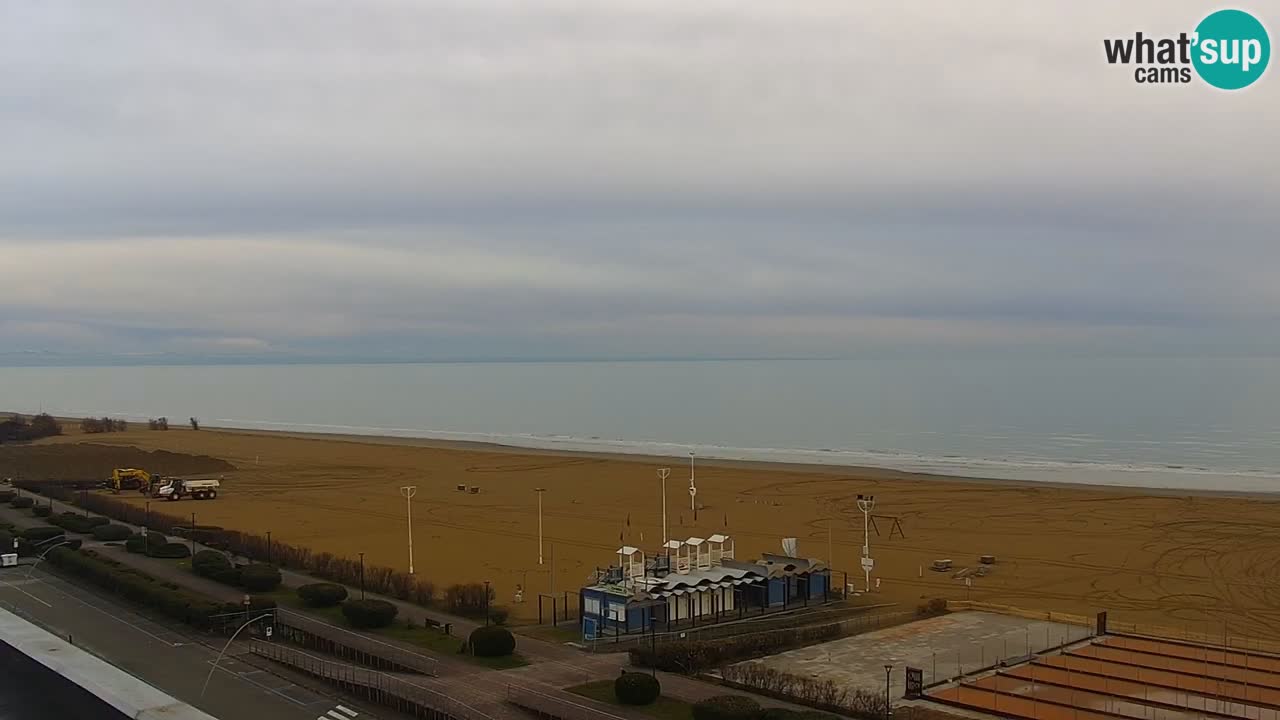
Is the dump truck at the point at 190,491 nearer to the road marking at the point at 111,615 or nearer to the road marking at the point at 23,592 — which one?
the road marking at the point at 23,592

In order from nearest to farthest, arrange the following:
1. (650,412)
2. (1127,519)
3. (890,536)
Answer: (890,536) < (1127,519) < (650,412)

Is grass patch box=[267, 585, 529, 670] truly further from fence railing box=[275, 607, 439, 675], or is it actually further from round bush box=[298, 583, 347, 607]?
fence railing box=[275, 607, 439, 675]

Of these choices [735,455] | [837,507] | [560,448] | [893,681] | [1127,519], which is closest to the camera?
[893,681]

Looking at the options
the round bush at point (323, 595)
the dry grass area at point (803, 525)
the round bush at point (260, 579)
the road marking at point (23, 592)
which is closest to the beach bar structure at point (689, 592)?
the dry grass area at point (803, 525)

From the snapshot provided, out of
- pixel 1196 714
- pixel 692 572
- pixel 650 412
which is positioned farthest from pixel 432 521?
pixel 650 412

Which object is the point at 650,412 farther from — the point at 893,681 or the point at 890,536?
the point at 893,681

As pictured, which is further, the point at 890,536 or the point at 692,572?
the point at 890,536

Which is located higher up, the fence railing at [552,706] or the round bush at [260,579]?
the round bush at [260,579]

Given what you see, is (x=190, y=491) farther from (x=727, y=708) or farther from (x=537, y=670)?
(x=727, y=708)
